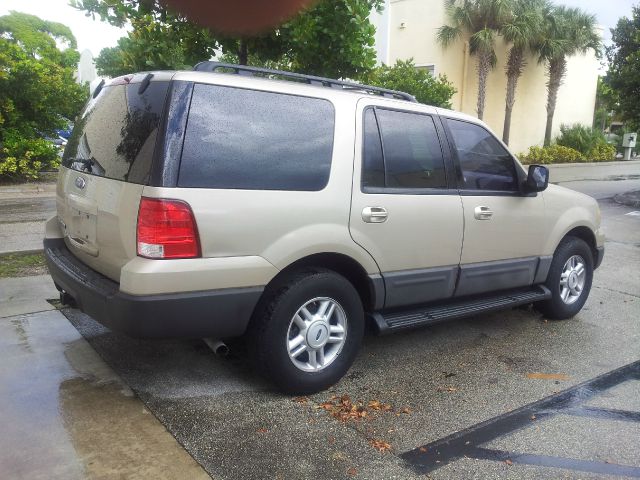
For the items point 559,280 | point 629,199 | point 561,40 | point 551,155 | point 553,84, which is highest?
point 561,40

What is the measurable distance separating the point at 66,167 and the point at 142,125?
1.09 metres

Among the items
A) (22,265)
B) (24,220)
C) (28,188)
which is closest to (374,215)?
(22,265)

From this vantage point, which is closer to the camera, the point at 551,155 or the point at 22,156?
the point at 22,156

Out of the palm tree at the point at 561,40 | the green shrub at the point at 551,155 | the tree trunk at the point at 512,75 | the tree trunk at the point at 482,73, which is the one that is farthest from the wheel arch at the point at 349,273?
the palm tree at the point at 561,40

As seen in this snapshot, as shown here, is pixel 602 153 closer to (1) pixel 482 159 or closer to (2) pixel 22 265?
(1) pixel 482 159

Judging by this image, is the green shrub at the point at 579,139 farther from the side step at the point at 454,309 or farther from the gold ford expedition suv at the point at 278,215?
the gold ford expedition suv at the point at 278,215

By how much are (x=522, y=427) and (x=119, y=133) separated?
2.88 metres

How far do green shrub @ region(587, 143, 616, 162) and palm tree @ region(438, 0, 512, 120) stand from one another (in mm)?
8050

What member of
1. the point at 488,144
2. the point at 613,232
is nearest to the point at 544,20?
the point at 613,232

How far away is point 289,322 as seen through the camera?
3498mm

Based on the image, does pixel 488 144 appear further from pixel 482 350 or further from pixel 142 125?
pixel 142 125

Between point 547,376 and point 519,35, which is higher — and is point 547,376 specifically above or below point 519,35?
below

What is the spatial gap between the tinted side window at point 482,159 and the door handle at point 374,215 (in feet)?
3.05

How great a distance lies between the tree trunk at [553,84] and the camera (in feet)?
82.2
